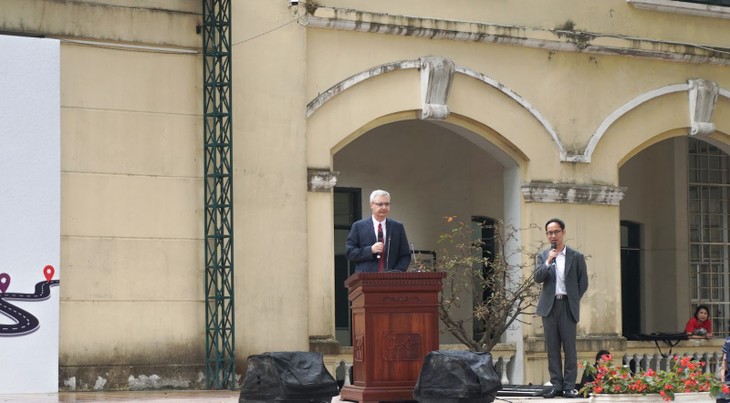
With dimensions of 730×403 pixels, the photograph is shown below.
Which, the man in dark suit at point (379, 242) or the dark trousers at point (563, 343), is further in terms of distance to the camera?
the dark trousers at point (563, 343)

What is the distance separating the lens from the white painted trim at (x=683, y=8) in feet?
69.2

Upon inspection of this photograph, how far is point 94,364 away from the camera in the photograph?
1692cm

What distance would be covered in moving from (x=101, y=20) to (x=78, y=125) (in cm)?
121

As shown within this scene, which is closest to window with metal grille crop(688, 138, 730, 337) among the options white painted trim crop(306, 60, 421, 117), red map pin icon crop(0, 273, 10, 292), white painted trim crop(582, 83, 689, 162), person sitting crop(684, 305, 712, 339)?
person sitting crop(684, 305, 712, 339)

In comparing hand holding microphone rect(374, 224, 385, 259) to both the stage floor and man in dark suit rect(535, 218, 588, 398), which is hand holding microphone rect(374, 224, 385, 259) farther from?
man in dark suit rect(535, 218, 588, 398)

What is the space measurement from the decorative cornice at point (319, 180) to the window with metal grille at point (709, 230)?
852 cm

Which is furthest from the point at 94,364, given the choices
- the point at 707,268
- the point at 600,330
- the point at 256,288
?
the point at 707,268

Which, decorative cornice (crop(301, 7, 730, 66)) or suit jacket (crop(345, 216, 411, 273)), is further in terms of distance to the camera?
decorative cornice (crop(301, 7, 730, 66))

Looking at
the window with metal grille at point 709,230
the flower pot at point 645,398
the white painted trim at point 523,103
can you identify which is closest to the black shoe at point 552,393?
the flower pot at point 645,398

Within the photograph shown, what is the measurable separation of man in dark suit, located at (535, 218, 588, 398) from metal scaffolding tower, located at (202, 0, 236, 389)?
4.36 metres

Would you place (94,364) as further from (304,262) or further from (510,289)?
(510,289)

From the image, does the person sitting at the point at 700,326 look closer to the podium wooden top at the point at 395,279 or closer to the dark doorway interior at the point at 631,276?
Answer: the dark doorway interior at the point at 631,276

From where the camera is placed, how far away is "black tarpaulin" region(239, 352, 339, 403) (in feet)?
41.8

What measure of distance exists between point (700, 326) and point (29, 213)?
1075 cm
